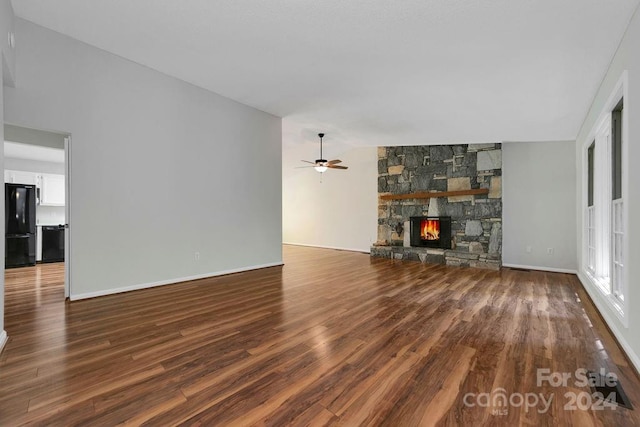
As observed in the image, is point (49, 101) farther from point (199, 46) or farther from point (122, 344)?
point (122, 344)

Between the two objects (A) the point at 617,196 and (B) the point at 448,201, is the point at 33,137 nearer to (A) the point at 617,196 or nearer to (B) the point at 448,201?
(A) the point at 617,196

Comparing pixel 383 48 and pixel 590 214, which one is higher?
pixel 383 48

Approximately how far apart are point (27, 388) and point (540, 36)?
184 inches

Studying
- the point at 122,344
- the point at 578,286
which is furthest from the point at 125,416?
the point at 578,286

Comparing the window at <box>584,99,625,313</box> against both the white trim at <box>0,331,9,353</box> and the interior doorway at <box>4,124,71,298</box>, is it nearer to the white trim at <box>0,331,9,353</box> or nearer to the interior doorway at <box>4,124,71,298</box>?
the white trim at <box>0,331,9,353</box>

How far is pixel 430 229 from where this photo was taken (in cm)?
697

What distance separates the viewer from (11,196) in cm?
573

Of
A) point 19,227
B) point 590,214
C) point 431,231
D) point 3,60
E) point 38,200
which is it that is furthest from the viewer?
point 431,231

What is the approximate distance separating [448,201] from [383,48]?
449 centimetres

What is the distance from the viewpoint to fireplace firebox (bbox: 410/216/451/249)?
6688 mm

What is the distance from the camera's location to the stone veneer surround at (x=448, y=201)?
20.1 ft

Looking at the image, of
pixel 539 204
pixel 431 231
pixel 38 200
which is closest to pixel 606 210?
pixel 539 204

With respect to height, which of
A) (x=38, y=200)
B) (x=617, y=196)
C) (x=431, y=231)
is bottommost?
(x=431, y=231)

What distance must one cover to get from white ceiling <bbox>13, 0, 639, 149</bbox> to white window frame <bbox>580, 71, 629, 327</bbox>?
19.8 inches
